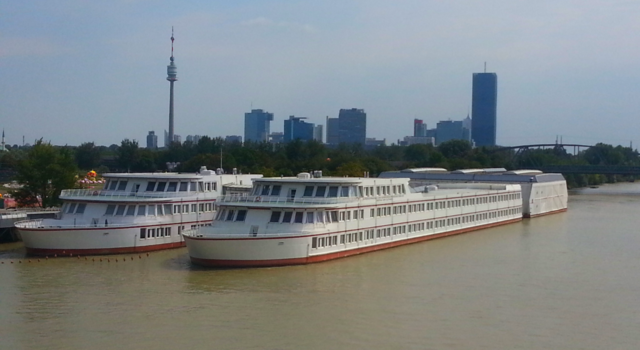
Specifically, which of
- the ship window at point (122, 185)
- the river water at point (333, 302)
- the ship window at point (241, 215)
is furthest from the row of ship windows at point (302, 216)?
the ship window at point (122, 185)

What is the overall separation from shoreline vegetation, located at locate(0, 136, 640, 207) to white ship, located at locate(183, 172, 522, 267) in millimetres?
17719

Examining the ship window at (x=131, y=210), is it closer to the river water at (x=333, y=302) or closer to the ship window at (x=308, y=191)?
the river water at (x=333, y=302)

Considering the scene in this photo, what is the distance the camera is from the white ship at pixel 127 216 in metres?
37.7

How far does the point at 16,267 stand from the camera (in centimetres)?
3500

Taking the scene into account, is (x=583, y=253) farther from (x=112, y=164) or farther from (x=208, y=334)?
(x=112, y=164)

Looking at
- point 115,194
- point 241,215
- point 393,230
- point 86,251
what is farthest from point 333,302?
point 115,194

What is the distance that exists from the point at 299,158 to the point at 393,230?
64.4 meters

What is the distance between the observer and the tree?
165 ft

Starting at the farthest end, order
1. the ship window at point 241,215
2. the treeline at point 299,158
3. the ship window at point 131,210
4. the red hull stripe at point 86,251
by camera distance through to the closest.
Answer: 1. the treeline at point 299,158
2. the ship window at point 131,210
3. the red hull stripe at point 86,251
4. the ship window at point 241,215

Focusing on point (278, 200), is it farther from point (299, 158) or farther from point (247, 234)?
point (299, 158)

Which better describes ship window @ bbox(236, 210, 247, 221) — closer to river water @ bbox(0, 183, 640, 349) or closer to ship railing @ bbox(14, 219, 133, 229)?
river water @ bbox(0, 183, 640, 349)

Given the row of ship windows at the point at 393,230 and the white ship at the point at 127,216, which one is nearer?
the row of ship windows at the point at 393,230

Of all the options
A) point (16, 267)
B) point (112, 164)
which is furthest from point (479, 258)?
point (112, 164)

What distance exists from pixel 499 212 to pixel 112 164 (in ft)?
286
